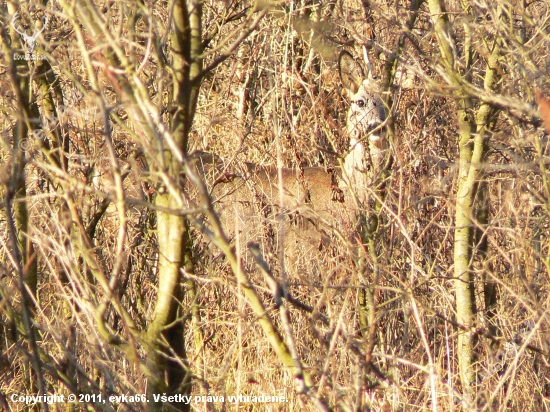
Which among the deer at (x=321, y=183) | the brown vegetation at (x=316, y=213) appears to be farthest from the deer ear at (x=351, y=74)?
the brown vegetation at (x=316, y=213)

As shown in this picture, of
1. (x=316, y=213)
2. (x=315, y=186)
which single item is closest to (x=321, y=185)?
(x=315, y=186)

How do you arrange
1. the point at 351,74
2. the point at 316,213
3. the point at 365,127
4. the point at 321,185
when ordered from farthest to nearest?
1. the point at 321,185
2. the point at 351,74
3. the point at 365,127
4. the point at 316,213

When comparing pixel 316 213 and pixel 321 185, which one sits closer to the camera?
pixel 316 213

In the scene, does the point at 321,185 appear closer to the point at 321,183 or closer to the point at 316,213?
the point at 321,183

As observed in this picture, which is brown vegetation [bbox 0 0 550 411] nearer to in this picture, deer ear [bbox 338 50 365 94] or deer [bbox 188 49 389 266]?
deer [bbox 188 49 389 266]

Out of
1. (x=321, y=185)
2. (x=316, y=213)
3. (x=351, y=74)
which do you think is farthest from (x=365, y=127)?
(x=316, y=213)

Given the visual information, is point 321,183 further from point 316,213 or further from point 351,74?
point 316,213

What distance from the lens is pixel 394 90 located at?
489 centimetres

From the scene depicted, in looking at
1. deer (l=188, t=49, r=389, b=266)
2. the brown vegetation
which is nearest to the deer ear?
deer (l=188, t=49, r=389, b=266)

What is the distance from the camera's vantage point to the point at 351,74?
5375mm

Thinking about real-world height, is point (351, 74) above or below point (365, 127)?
above

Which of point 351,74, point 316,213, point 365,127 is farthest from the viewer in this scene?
point 351,74

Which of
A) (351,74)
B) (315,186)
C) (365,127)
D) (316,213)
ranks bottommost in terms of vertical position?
(316,213)

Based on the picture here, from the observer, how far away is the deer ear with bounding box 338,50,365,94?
5.38 meters
